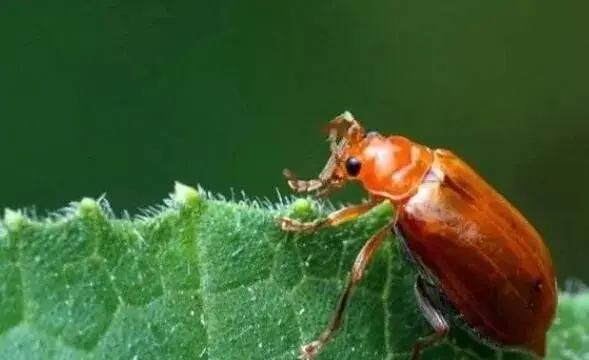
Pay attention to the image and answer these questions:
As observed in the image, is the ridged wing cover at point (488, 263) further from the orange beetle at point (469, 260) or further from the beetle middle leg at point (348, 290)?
the beetle middle leg at point (348, 290)

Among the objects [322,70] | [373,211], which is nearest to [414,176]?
[373,211]

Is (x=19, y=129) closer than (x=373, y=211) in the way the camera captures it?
No

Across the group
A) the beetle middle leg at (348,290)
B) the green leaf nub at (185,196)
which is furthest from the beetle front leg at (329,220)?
the green leaf nub at (185,196)

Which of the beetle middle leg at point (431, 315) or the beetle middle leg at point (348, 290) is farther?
the beetle middle leg at point (431, 315)

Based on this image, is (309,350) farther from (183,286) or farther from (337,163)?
(337,163)

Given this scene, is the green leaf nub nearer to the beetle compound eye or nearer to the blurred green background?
the beetle compound eye

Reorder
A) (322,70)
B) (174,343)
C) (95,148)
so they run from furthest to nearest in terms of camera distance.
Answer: (322,70), (95,148), (174,343)

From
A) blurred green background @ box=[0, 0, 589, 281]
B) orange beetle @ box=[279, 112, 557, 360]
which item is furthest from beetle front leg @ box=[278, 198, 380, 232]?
blurred green background @ box=[0, 0, 589, 281]

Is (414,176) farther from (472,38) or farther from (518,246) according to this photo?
(472,38)
